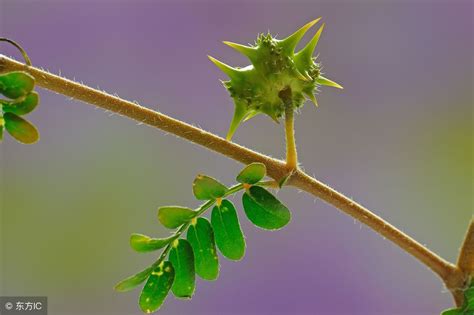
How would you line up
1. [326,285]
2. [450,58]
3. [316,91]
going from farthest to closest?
[450,58]
[326,285]
[316,91]

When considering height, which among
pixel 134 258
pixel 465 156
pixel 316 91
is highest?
pixel 465 156

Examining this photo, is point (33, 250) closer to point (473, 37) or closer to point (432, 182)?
point (432, 182)

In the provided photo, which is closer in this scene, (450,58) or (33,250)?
(33,250)

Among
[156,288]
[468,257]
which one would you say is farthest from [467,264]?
[156,288]

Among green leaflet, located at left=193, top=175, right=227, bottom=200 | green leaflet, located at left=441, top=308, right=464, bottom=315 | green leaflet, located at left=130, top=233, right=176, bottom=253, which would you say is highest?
green leaflet, located at left=193, top=175, right=227, bottom=200

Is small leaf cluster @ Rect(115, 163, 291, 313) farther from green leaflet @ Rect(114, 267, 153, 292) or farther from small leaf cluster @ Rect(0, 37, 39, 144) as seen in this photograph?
small leaf cluster @ Rect(0, 37, 39, 144)

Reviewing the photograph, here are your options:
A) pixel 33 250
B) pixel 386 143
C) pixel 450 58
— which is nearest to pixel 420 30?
pixel 450 58

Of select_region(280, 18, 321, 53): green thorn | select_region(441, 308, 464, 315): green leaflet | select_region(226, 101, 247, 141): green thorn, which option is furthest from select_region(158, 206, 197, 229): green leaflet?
select_region(441, 308, 464, 315): green leaflet
